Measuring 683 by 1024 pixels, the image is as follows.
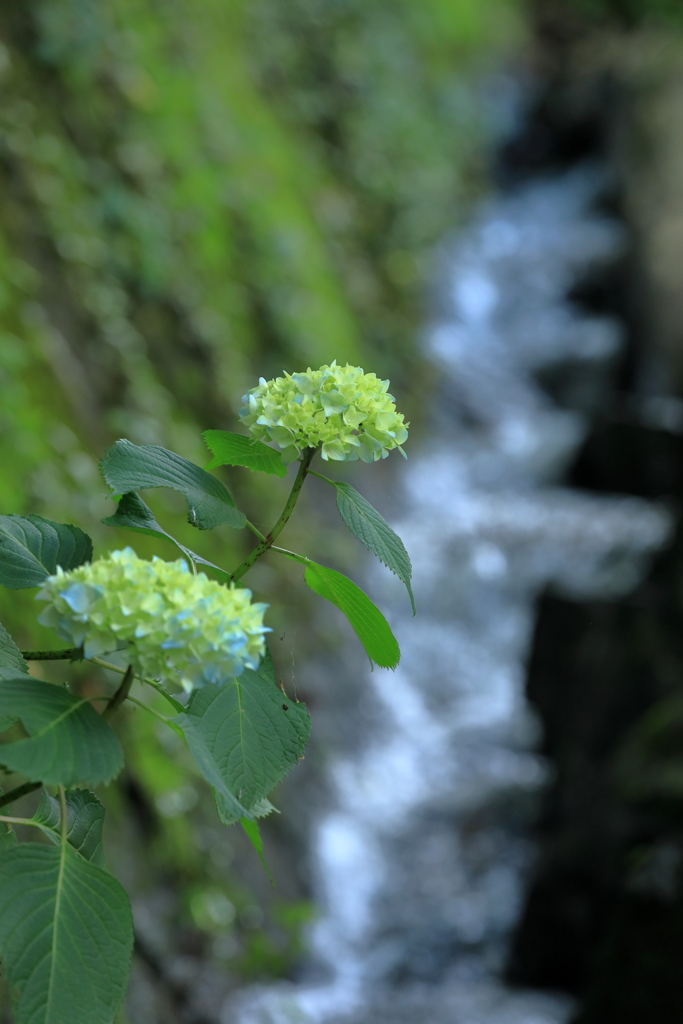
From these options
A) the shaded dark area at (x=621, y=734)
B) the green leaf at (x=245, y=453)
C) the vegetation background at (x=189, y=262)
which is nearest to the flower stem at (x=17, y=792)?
the green leaf at (x=245, y=453)

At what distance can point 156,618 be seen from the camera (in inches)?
29.1

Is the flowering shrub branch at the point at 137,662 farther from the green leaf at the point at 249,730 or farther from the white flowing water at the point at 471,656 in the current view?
the white flowing water at the point at 471,656

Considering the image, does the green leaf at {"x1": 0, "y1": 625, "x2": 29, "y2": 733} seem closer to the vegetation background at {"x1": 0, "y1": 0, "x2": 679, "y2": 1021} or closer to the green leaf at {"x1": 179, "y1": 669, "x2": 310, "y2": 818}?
the green leaf at {"x1": 179, "y1": 669, "x2": 310, "y2": 818}

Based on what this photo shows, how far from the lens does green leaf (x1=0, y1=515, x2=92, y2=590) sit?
2.97 feet

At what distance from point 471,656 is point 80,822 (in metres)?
4.47

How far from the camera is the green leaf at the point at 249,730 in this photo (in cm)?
90

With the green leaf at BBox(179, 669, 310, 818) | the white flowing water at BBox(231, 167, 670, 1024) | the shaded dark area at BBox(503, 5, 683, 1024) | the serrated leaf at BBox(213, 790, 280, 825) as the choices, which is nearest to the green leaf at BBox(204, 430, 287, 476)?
the green leaf at BBox(179, 669, 310, 818)

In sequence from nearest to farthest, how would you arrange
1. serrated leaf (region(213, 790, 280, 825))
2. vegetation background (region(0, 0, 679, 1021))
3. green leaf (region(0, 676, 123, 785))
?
green leaf (region(0, 676, 123, 785)) → serrated leaf (region(213, 790, 280, 825)) → vegetation background (region(0, 0, 679, 1021))

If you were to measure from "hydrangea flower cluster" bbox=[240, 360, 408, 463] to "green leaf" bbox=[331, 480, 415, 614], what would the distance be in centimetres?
5

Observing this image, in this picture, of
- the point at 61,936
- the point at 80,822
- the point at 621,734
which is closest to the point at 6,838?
the point at 80,822

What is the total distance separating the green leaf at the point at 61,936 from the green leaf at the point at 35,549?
0.25m

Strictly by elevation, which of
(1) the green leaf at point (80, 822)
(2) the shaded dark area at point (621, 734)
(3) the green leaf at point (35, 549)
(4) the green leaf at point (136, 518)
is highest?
(2) the shaded dark area at point (621, 734)

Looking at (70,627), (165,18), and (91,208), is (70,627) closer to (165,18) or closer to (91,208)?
(91,208)

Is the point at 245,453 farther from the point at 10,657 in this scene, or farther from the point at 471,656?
the point at 471,656
